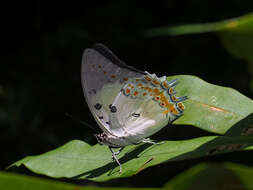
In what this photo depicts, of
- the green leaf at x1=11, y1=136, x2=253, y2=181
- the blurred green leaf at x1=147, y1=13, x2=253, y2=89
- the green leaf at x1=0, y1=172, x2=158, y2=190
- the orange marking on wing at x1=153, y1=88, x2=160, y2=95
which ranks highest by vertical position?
the blurred green leaf at x1=147, y1=13, x2=253, y2=89

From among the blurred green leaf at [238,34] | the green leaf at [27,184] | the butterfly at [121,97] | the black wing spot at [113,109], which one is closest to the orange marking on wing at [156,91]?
the butterfly at [121,97]

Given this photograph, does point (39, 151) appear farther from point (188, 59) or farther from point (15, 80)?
point (188, 59)

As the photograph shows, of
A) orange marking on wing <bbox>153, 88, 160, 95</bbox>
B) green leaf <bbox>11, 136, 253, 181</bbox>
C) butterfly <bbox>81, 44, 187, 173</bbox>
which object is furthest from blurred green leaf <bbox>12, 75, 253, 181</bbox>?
orange marking on wing <bbox>153, 88, 160, 95</bbox>

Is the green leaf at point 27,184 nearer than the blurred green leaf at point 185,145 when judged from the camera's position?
Yes

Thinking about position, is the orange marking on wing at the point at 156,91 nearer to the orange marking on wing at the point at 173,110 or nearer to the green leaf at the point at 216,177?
the orange marking on wing at the point at 173,110

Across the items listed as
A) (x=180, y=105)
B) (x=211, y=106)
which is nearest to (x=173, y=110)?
(x=180, y=105)

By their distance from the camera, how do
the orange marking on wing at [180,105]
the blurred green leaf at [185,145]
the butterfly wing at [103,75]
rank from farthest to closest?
the butterfly wing at [103,75]
the orange marking on wing at [180,105]
the blurred green leaf at [185,145]

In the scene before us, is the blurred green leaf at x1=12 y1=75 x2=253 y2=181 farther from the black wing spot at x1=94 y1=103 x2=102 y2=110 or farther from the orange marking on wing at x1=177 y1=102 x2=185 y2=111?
the black wing spot at x1=94 y1=103 x2=102 y2=110
